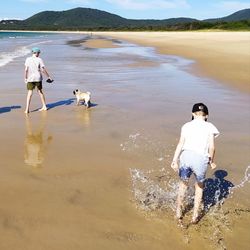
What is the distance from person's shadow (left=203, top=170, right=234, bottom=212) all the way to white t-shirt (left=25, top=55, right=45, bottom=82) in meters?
6.02

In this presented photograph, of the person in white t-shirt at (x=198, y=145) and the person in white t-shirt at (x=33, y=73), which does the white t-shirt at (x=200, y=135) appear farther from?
the person in white t-shirt at (x=33, y=73)

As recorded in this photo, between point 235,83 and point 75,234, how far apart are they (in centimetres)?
1148

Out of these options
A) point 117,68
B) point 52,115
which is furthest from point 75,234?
point 117,68

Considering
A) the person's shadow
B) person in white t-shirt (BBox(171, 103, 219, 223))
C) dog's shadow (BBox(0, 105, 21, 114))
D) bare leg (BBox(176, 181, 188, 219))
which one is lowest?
the person's shadow

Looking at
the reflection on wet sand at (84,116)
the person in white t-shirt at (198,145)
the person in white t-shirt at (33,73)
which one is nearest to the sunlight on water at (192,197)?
the person in white t-shirt at (198,145)

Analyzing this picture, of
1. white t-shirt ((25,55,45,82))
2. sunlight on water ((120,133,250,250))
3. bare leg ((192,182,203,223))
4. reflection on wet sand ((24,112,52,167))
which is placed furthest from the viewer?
white t-shirt ((25,55,45,82))

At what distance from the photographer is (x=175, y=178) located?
618 cm

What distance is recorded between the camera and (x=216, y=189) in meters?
5.85

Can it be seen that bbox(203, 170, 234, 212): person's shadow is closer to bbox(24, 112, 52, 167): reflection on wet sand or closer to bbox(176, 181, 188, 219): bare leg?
bbox(176, 181, 188, 219): bare leg

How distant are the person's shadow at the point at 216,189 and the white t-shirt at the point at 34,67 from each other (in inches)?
237

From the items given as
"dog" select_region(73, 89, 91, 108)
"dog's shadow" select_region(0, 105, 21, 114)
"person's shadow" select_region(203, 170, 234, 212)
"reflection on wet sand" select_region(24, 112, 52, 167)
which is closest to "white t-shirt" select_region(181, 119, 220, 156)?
"person's shadow" select_region(203, 170, 234, 212)

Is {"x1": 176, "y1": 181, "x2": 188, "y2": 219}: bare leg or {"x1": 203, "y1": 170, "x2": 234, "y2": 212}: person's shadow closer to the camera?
{"x1": 176, "y1": 181, "x2": 188, "y2": 219}: bare leg

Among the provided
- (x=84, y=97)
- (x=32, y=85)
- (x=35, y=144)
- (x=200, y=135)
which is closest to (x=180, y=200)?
(x=200, y=135)

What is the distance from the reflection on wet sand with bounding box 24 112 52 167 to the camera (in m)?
6.77
